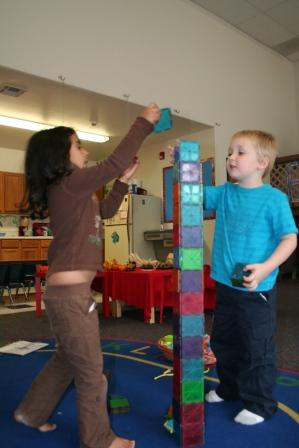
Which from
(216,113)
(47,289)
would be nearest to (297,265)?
(216,113)

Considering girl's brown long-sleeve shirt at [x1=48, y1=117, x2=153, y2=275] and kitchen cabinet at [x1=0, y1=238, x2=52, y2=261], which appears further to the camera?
kitchen cabinet at [x1=0, y1=238, x2=52, y2=261]

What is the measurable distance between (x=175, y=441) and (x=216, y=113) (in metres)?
4.55

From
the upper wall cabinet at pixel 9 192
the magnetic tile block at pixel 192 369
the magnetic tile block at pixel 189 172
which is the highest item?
the upper wall cabinet at pixel 9 192

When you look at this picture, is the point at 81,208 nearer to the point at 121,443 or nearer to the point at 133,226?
the point at 121,443

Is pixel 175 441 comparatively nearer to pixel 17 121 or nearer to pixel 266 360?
pixel 266 360

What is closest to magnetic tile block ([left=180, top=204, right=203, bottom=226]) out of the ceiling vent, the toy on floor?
the toy on floor

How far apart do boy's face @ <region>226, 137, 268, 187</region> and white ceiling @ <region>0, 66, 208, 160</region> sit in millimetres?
2765

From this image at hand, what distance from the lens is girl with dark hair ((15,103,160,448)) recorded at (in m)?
1.15

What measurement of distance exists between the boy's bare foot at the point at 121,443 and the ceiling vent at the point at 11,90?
3.50 meters

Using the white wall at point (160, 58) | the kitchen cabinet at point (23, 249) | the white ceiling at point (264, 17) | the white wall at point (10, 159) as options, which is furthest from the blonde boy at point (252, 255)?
the white wall at point (10, 159)

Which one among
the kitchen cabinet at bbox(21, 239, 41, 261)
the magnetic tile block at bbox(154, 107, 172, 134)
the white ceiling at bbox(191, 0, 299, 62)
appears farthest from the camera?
the kitchen cabinet at bbox(21, 239, 41, 261)

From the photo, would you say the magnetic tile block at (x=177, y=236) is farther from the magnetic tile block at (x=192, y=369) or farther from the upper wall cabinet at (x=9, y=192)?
the upper wall cabinet at (x=9, y=192)

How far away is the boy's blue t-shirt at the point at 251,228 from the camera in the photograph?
1.38m

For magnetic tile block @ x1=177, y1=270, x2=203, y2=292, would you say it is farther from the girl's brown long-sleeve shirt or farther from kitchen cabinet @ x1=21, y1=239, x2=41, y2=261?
kitchen cabinet @ x1=21, y1=239, x2=41, y2=261
